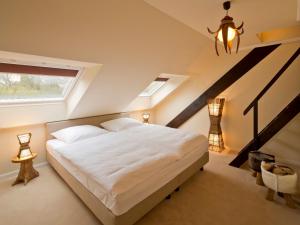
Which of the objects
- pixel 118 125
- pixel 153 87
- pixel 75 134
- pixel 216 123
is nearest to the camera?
pixel 75 134

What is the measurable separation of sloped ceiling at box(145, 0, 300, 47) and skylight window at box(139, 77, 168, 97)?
89.9 inches

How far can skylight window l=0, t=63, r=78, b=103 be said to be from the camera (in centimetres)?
231

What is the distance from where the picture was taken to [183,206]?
6.38 ft

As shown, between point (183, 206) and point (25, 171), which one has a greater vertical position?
point (25, 171)

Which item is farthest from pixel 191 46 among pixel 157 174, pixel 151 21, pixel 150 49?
pixel 157 174

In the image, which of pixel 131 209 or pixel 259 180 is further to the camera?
pixel 259 180

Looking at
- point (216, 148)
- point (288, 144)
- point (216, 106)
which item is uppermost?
point (216, 106)

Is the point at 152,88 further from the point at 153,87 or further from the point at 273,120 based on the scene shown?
the point at 273,120

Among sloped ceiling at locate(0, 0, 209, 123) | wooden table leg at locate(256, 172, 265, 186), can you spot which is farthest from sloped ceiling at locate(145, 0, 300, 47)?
wooden table leg at locate(256, 172, 265, 186)

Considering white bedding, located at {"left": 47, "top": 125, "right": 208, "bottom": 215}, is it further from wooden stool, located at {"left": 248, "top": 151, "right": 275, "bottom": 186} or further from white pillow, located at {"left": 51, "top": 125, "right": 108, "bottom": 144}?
wooden stool, located at {"left": 248, "top": 151, "right": 275, "bottom": 186}

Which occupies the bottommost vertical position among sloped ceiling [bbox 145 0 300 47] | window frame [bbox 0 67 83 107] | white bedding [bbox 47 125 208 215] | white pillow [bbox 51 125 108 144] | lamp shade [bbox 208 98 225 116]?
white bedding [bbox 47 125 208 215]

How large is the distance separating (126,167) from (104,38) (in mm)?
1500

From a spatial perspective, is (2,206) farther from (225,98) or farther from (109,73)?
(225,98)

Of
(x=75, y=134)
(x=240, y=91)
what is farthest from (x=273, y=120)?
(x=75, y=134)
